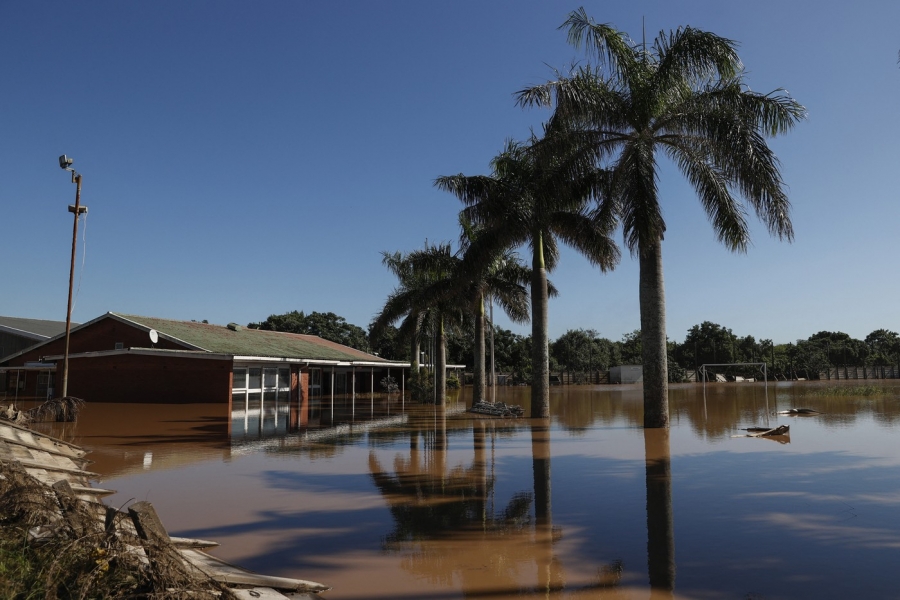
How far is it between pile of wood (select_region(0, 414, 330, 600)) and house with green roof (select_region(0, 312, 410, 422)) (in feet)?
65.4

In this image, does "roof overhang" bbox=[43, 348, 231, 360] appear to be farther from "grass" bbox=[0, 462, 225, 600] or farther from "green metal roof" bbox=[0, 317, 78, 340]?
"grass" bbox=[0, 462, 225, 600]

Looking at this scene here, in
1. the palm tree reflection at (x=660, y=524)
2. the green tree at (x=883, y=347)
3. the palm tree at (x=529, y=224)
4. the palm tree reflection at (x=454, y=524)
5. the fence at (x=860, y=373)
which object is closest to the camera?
the palm tree reflection at (x=660, y=524)

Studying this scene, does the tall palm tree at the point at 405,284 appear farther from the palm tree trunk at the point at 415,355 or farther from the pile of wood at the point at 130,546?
the pile of wood at the point at 130,546

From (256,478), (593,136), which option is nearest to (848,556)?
(256,478)

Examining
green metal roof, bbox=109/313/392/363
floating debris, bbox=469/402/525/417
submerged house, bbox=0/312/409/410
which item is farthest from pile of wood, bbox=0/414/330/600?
green metal roof, bbox=109/313/392/363

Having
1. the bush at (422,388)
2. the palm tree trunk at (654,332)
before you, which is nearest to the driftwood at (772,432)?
the palm tree trunk at (654,332)

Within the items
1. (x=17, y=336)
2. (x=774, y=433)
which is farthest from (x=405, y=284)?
(x=17, y=336)

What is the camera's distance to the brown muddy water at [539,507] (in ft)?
18.4

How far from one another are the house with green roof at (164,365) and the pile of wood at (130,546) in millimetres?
19944

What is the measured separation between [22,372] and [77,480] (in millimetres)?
28176

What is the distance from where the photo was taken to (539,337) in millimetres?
21094

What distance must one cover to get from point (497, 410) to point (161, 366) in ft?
46.6

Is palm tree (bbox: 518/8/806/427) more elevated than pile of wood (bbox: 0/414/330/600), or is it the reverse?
palm tree (bbox: 518/8/806/427)

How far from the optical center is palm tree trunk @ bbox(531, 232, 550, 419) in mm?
21047
